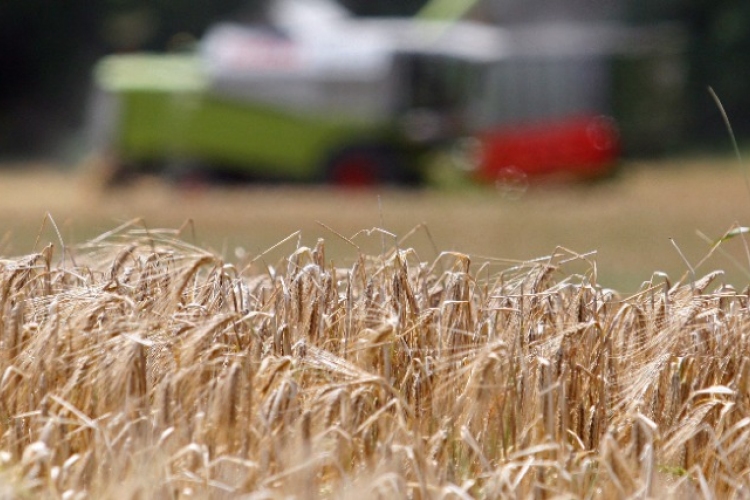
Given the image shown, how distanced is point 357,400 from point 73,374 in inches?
35.4

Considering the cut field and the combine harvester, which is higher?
the combine harvester

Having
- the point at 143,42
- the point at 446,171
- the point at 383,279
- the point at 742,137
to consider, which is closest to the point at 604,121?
the point at 446,171

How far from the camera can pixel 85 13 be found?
41.7 metres

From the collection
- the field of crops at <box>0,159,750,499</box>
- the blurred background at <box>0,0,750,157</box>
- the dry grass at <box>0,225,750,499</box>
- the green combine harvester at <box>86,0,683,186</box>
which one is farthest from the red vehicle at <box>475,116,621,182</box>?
the dry grass at <box>0,225,750,499</box>

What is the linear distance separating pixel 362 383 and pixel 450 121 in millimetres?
23155

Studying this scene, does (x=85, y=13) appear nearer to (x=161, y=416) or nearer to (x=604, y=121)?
(x=604, y=121)

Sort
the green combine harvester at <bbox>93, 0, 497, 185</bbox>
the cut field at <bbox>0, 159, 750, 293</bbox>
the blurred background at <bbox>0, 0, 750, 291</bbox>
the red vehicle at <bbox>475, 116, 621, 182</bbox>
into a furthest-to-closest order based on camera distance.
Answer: the red vehicle at <bbox>475, 116, 621, 182</bbox>, the green combine harvester at <bbox>93, 0, 497, 185</bbox>, the blurred background at <bbox>0, 0, 750, 291</bbox>, the cut field at <bbox>0, 159, 750, 293</bbox>

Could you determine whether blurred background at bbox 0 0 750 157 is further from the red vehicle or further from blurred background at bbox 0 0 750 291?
the red vehicle

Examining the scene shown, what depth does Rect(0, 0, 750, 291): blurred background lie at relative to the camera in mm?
18930

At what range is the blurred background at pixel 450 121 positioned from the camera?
18.9 m

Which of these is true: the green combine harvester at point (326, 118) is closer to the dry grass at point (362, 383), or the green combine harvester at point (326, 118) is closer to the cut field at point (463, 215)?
the cut field at point (463, 215)

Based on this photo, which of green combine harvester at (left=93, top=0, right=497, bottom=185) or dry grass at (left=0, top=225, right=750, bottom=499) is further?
green combine harvester at (left=93, top=0, right=497, bottom=185)

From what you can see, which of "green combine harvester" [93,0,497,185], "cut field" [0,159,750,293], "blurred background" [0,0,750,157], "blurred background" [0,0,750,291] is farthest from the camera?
"blurred background" [0,0,750,157]

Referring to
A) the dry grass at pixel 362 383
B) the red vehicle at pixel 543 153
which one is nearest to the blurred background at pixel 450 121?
the red vehicle at pixel 543 153
